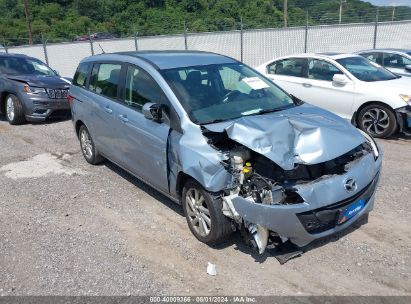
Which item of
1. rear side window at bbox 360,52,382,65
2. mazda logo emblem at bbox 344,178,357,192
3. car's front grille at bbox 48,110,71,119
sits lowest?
car's front grille at bbox 48,110,71,119

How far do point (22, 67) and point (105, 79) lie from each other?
596cm

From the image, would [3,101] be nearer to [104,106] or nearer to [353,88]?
[104,106]

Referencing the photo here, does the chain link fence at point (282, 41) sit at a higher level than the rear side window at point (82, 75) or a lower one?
lower

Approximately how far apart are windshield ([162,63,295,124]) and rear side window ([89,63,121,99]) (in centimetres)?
106

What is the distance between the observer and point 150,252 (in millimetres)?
4113

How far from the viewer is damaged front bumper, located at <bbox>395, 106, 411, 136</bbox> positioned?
7.18 metres

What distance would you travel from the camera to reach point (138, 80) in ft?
16.4

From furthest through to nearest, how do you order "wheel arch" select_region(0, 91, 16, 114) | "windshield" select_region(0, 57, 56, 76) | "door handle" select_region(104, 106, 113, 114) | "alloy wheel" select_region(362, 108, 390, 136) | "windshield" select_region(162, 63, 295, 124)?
"windshield" select_region(0, 57, 56, 76) → "wheel arch" select_region(0, 91, 16, 114) → "alloy wheel" select_region(362, 108, 390, 136) → "door handle" select_region(104, 106, 113, 114) → "windshield" select_region(162, 63, 295, 124)

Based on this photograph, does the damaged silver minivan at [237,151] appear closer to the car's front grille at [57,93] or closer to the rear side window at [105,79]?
the rear side window at [105,79]

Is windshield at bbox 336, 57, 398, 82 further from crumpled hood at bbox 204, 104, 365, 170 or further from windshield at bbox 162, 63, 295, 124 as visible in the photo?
crumpled hood at bbox 204, 104, 365, 170

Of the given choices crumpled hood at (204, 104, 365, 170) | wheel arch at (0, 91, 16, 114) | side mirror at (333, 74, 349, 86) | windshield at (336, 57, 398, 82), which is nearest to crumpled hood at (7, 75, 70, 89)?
wheel arch at (0, 91, 16, 114)

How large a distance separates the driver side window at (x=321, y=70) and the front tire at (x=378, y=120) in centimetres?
98

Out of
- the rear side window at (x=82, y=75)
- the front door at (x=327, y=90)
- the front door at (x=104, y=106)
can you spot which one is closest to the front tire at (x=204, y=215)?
the front door at (x=104, y=106)

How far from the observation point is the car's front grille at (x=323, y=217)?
3.57m
